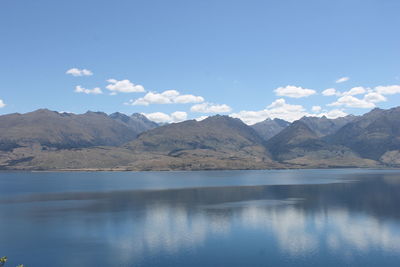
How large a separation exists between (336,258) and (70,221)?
108 m

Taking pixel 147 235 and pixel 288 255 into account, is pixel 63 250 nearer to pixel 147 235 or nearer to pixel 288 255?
pixel 147 235

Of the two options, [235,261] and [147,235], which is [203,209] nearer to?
[147,235]

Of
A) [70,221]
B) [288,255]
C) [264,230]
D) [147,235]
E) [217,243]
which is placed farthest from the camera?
[70,221]

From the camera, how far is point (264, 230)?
139 meters

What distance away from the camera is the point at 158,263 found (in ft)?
314

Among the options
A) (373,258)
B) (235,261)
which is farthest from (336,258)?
(235,261)

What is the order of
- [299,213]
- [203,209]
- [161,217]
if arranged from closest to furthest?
[161,217]
[299,213]
[203,209]

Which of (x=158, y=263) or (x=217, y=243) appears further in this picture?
(x=217, y=243)

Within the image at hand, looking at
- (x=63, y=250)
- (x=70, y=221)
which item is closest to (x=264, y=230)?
(x=63, y=250)

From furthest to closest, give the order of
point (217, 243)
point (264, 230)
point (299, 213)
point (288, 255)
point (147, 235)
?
1. point (299, 213)
2. point (264, 230)
3. point (147, 235)
4. point (217, 243)
5. point (288, 255)

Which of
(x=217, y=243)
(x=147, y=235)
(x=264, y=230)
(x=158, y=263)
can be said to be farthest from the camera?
(x=264, y=230)

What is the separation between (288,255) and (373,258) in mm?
22127

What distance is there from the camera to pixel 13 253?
352ft

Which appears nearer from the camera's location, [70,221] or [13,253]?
[13,253]
